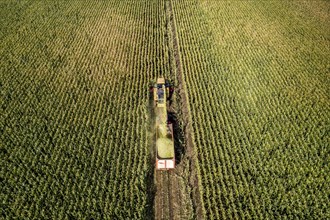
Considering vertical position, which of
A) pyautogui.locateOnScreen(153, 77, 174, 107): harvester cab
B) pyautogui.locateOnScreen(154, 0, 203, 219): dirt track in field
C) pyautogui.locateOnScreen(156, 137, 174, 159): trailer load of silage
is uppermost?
pyautogui.locateOnScreen(153, 77, 174, 107): harvester cab

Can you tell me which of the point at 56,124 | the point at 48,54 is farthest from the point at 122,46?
the point at 56,124

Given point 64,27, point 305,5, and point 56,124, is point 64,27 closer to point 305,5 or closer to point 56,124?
point 56,124

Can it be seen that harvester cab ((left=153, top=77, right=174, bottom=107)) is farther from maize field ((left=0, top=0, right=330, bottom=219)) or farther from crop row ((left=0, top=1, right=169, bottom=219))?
crop row ((left=0, top=1, right=169, bottom=219))

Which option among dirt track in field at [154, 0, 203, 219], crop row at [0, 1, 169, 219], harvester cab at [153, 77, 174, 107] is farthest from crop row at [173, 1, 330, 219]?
crop row at [0, 1, 169, 219]

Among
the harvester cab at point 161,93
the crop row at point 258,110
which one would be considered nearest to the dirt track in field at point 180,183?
the crop row at point 258,110

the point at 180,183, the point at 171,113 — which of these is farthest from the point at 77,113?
the point at 180,183

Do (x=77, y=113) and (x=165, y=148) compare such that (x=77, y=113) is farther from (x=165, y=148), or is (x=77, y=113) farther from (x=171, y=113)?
(x=165, y=148)
